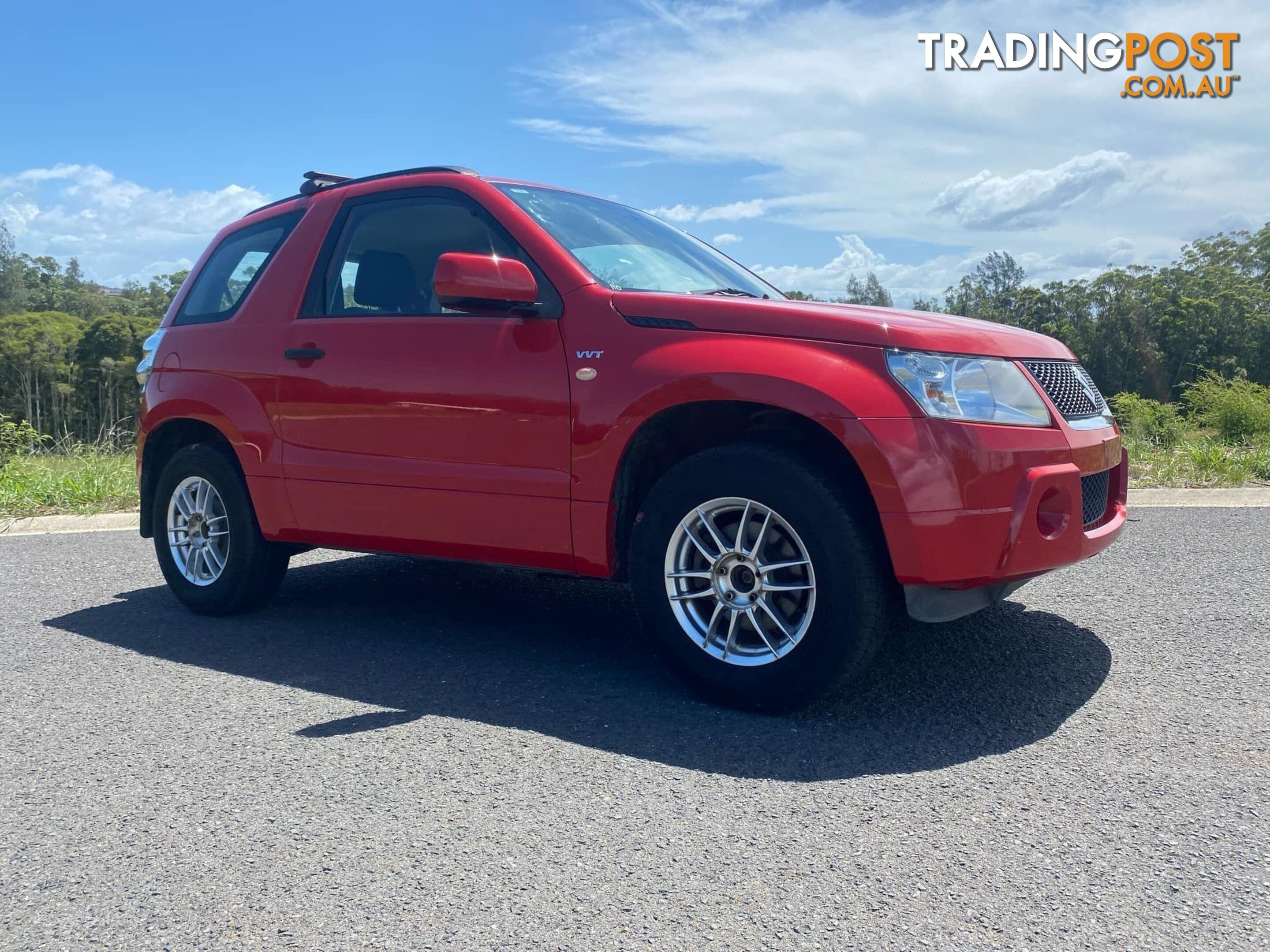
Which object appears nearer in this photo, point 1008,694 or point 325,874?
point 325,874

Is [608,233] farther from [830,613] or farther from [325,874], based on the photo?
[325,874]

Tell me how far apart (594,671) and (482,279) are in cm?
154

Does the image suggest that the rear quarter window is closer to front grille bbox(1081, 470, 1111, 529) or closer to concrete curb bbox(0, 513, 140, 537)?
concrete curb bbox(0, 513, 140, 537)

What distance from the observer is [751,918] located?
7.18ft

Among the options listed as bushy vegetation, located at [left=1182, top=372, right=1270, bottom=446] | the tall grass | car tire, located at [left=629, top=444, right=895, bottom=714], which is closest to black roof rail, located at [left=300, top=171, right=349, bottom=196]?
car tire, located at [left=629, top=444, right=895, bottom=714]

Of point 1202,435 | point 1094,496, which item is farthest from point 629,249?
point 1202,435

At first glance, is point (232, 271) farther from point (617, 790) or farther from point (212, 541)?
point (617, 790)

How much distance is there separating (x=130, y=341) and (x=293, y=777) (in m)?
69.6

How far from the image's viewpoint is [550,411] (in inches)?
149

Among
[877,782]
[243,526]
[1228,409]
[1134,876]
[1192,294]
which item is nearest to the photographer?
[1134,876]

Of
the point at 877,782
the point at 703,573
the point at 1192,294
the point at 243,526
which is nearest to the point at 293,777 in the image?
the point at 703,573

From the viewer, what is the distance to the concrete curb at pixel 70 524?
8.18m

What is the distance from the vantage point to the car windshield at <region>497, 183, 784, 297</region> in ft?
13.3

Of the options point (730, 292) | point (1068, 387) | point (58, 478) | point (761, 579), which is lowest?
point (58, 478)
